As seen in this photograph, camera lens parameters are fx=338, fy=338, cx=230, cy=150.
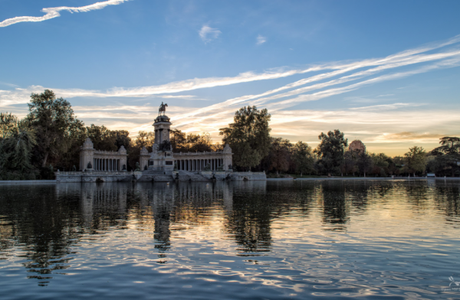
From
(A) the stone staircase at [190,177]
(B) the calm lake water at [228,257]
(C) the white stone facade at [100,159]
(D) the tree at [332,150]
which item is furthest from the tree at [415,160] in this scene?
(B) the calm lake water at [228,257]

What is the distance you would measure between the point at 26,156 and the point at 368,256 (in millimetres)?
69888

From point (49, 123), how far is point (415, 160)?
115 metres

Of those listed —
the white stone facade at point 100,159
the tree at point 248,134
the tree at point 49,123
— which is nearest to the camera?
the tree at point 49,123

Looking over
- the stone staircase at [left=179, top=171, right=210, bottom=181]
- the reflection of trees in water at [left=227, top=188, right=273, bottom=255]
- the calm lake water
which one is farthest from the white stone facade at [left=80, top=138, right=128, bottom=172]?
the calm lake water

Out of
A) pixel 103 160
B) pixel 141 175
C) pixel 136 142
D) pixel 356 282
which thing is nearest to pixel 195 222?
pixel 356 282

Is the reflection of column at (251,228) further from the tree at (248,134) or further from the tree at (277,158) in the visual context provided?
the tree at (277,158)

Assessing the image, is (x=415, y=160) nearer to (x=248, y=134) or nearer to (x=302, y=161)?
(x=302, y=161)

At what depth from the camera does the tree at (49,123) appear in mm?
72438

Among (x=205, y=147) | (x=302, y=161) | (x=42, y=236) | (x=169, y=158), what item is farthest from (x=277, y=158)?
(x=42, y=236)

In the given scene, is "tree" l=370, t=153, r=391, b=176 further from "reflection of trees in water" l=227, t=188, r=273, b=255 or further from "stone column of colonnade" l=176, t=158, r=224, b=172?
"reflection of trees in water" l=227, t=188, r=273, b=255

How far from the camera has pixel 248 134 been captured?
96312 mm

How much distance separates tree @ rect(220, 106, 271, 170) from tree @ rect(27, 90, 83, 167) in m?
42.6

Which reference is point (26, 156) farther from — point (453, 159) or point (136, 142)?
point (453, 159)

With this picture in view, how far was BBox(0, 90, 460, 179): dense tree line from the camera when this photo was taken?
68.2 metres
